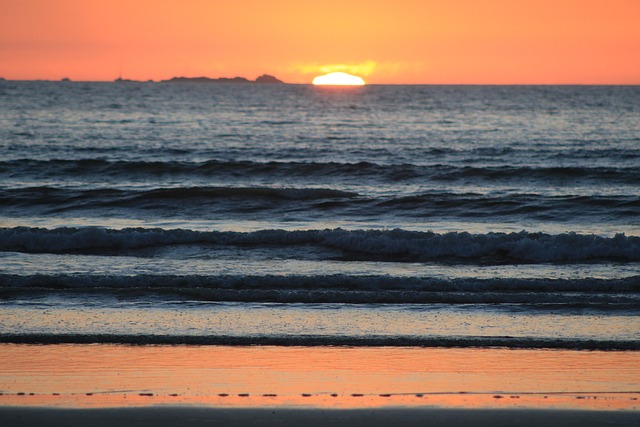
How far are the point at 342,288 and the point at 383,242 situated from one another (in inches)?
145

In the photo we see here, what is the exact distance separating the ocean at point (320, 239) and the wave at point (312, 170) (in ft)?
0.42

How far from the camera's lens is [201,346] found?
30.3 ft

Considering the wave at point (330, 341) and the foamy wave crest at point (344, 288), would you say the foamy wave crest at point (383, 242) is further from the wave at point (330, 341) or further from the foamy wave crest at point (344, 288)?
the wave at point (330, 341)

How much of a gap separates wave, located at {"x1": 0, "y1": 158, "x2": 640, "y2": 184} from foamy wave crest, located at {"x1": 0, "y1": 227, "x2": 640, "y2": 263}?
466 inches

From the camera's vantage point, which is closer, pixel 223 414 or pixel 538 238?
pixel 223 414

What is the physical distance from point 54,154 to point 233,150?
25.1 feet

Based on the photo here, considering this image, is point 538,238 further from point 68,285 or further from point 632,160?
point 632,160

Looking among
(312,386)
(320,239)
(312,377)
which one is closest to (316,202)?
(320,239)

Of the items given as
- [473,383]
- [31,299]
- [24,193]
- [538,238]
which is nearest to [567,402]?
[473,383]

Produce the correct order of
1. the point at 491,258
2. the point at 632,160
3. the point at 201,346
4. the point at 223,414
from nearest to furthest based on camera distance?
the point at 223,414, the point at 201,346, the point at 491,258, the point at 632,160

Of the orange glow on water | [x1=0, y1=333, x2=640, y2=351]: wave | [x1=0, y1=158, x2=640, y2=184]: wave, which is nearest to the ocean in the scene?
[x1=0, y1=333, x2=640, y2=351]: wave

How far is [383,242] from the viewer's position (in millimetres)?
16359

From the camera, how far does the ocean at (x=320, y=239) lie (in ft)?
34.0

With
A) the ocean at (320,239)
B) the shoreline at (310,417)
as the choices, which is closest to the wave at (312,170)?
the ocean at (320,239)
